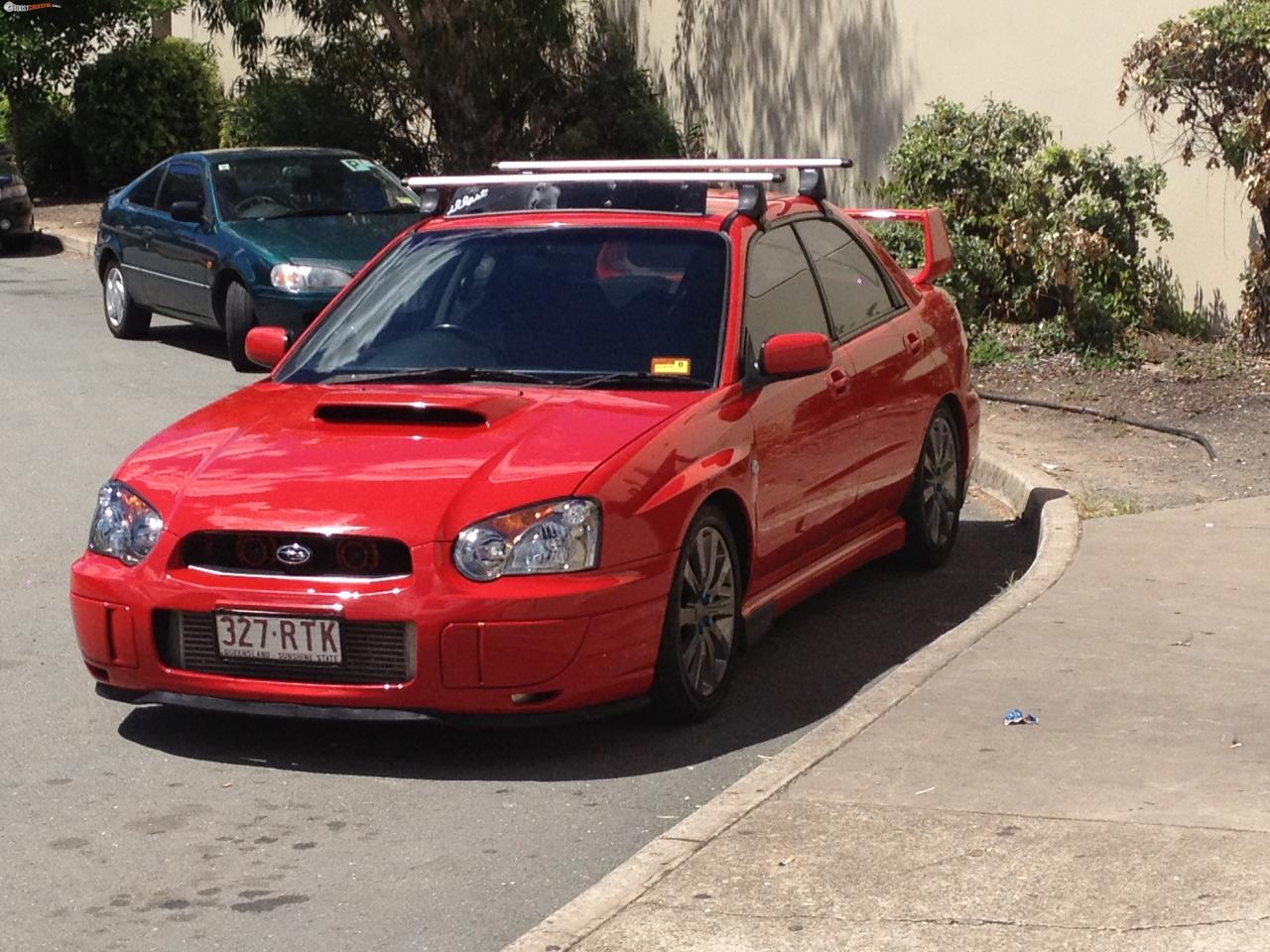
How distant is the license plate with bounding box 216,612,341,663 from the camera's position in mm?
5992

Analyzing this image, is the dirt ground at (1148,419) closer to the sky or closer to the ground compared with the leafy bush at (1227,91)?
closer to the ground

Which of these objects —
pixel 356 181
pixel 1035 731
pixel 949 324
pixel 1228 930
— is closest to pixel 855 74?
pixel 356 181

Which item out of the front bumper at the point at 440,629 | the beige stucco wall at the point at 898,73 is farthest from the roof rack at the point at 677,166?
the beige stucco wall at the point at 898,73

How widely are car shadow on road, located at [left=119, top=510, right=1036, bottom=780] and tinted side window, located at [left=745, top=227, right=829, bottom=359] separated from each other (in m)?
1.12

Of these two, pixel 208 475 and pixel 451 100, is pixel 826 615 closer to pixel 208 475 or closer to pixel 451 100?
pixel 208 475

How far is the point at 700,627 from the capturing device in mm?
6582

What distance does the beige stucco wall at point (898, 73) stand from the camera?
13289mm

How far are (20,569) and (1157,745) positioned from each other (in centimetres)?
483

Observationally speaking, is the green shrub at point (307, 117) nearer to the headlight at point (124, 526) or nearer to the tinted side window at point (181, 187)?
the tinted side window at point (181, 187)

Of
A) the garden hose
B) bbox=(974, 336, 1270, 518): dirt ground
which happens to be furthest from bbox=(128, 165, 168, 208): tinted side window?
the garden hose

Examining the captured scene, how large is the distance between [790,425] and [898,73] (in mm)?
9713

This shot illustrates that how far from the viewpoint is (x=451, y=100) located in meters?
20.3

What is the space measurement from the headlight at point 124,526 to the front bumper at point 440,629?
0.07 meters

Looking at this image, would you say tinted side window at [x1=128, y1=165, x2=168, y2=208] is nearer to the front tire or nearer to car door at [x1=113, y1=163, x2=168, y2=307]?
car door at [x1=113, y1=163, x2=168, y2=307]
